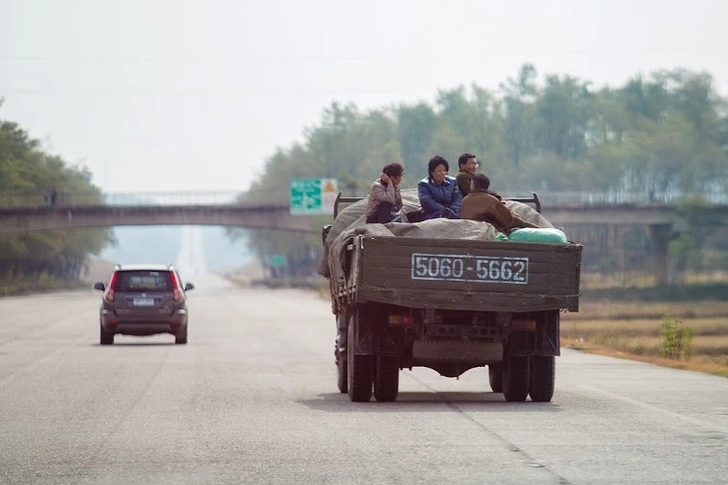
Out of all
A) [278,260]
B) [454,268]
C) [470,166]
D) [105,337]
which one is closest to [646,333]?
[105,337]

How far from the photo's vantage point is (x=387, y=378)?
57.0ft

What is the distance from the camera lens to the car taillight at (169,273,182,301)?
1316 inches

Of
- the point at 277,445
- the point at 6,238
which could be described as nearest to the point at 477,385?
the point at 277,445

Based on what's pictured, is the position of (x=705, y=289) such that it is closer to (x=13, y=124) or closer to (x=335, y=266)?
(x=13, y=124)

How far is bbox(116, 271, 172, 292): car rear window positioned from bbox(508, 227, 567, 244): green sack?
1730 cm

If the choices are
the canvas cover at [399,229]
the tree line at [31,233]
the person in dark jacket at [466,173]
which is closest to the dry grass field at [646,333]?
the canvas cover at [399,229]

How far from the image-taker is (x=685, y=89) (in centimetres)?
16388

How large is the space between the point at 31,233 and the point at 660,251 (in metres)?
47.2

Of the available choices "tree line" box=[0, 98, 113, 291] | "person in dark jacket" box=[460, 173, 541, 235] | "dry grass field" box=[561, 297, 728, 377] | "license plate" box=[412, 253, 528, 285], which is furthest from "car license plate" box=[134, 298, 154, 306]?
"tree line" box=[0, 98, 113, 291]

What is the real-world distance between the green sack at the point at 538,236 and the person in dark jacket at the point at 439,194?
121 centimetres

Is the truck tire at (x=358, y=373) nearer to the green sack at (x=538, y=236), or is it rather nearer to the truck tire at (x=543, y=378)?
the truck tire at (x=543, y=378)

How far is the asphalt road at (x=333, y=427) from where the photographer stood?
11281 millimetres

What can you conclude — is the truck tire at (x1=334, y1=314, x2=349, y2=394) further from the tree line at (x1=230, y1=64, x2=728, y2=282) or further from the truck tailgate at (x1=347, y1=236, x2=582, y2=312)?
the tree line at (x1=230, y1=64, x2=728, y2=282)

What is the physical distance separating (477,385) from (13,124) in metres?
118
